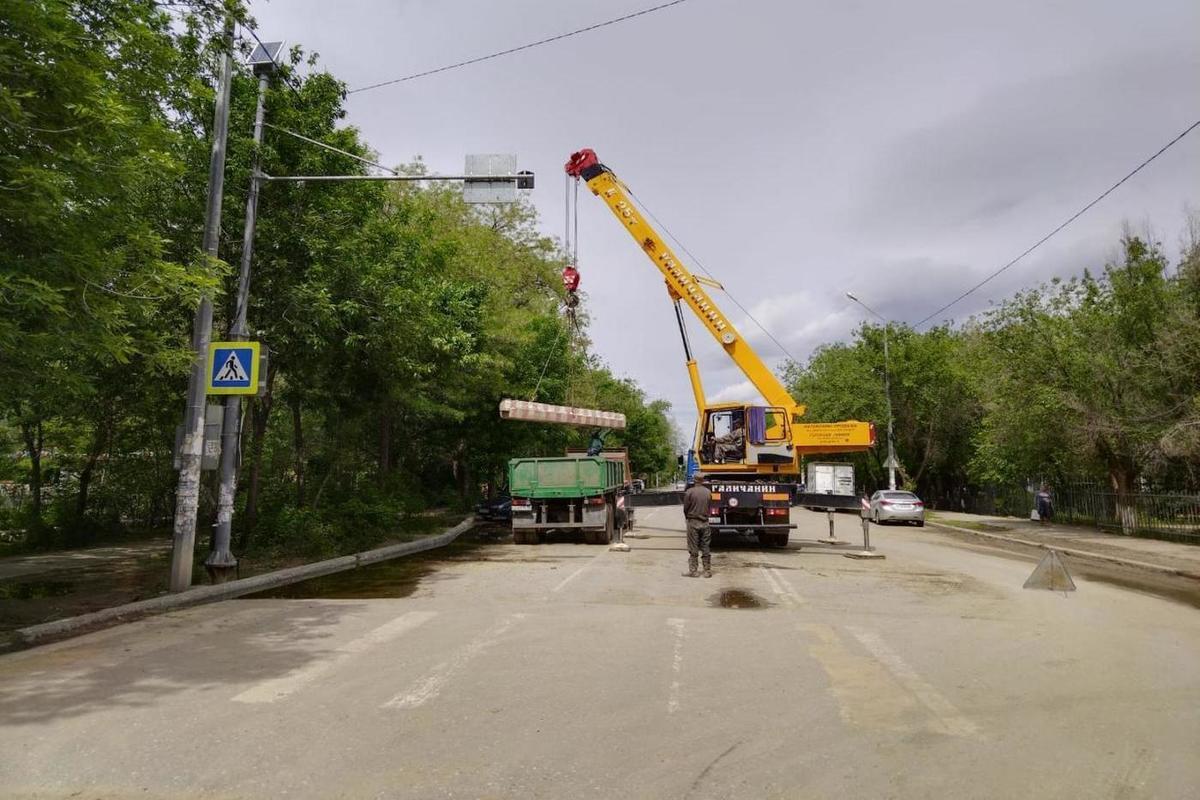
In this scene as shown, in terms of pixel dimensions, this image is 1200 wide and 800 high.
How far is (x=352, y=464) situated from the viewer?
913 inches

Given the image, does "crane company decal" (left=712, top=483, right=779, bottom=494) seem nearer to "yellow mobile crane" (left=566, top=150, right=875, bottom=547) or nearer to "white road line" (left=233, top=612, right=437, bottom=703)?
"yellow mobile crane" (left=566, top=150, right=875, bottom=547)

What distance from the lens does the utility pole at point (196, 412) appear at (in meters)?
10.9

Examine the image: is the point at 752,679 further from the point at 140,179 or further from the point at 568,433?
the point at 568,433

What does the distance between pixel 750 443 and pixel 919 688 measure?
38.3ft

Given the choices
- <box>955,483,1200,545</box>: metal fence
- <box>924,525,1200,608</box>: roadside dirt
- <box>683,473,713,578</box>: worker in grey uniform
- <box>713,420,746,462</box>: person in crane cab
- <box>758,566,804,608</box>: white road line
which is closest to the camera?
<box>758,566,804,608</box>: white road line

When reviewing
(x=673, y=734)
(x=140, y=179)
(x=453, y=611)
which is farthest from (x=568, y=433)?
(x=673, y=734)

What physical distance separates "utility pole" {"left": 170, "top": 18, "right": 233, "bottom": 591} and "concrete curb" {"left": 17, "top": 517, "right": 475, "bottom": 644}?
50 centimetres

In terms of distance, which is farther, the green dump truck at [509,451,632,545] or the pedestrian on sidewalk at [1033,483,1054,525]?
the pedestrian on sidewalk at [1033,483,1054,525]

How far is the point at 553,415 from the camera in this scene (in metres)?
20.3

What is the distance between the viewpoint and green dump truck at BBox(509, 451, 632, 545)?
62.8 ft

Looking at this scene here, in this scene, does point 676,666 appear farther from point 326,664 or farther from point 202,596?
point 202,596

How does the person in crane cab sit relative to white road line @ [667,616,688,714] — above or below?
above

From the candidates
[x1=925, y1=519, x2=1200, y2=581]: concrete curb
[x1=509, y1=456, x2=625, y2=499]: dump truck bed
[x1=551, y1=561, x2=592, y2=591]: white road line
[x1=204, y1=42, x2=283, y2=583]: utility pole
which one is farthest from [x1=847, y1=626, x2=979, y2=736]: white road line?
[x1=509, y1=456, x2=625, y2=499]: dump truck bed

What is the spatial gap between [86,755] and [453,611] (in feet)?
16.9
